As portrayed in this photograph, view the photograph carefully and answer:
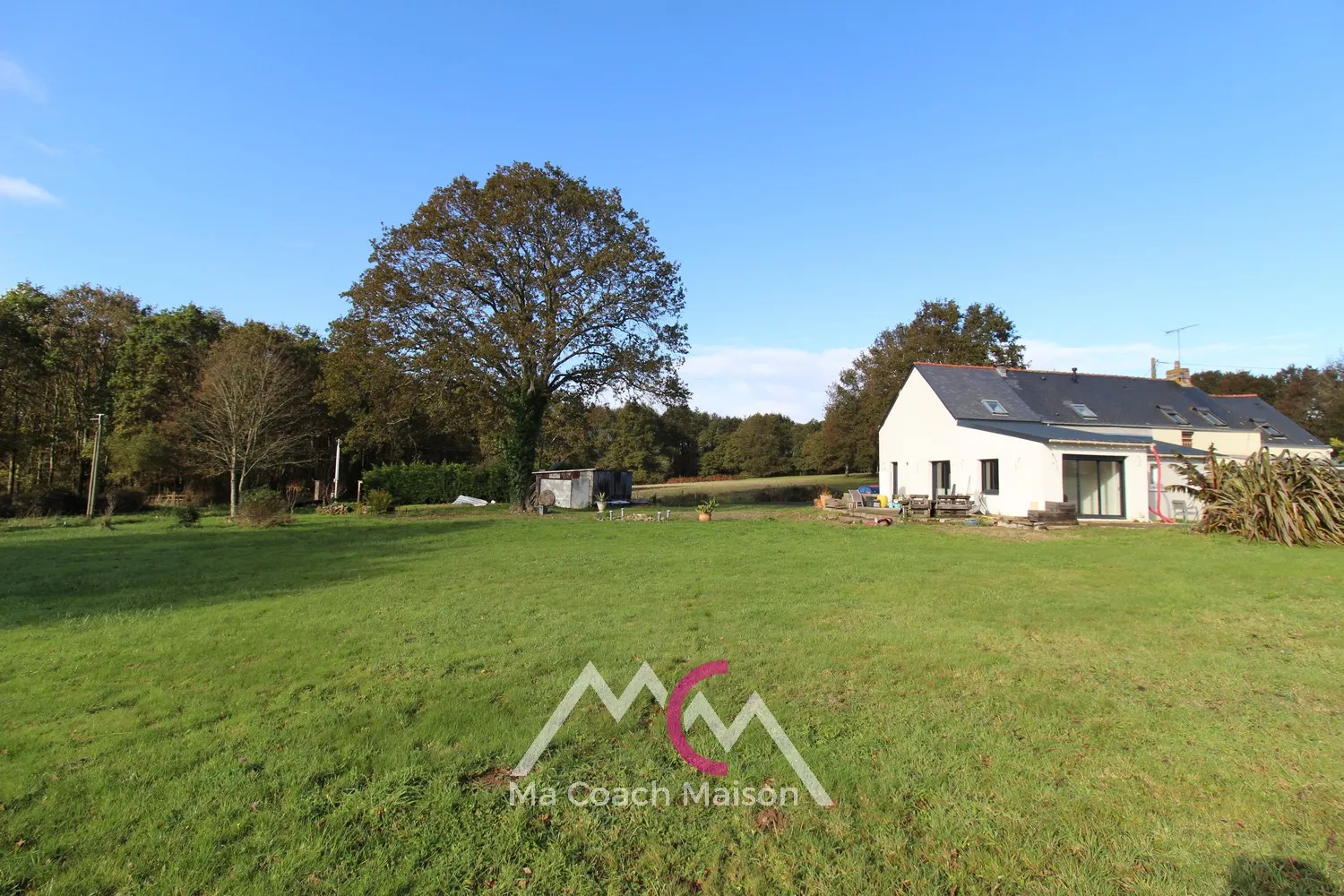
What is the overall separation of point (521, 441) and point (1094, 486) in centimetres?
2169

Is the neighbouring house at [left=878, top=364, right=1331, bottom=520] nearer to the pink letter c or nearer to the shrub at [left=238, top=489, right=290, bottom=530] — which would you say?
the pink letter c

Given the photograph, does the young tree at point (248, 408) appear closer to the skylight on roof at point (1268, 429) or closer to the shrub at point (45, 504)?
the shrub at point (45, 504)

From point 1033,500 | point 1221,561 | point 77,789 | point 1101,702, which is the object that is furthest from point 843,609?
point 1033,500

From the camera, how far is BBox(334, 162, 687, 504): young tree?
24.6 meters

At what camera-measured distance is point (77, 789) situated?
314 centimetres

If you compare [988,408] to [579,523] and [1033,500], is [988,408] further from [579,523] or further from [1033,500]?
[579,523]

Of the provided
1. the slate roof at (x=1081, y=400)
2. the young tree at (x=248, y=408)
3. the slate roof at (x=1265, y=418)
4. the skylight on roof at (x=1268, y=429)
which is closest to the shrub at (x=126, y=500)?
the young tree at (x=248, y=408)

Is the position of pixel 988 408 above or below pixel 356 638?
above

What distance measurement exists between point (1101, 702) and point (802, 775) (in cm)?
241

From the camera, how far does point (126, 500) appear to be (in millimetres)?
27391

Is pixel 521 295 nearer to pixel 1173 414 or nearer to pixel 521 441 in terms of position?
pixel 521 441

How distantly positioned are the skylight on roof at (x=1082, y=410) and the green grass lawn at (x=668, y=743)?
65.0 ft

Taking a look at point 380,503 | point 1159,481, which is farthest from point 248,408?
point 1159,481

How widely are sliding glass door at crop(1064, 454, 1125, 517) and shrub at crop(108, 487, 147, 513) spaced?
36.4 metres
